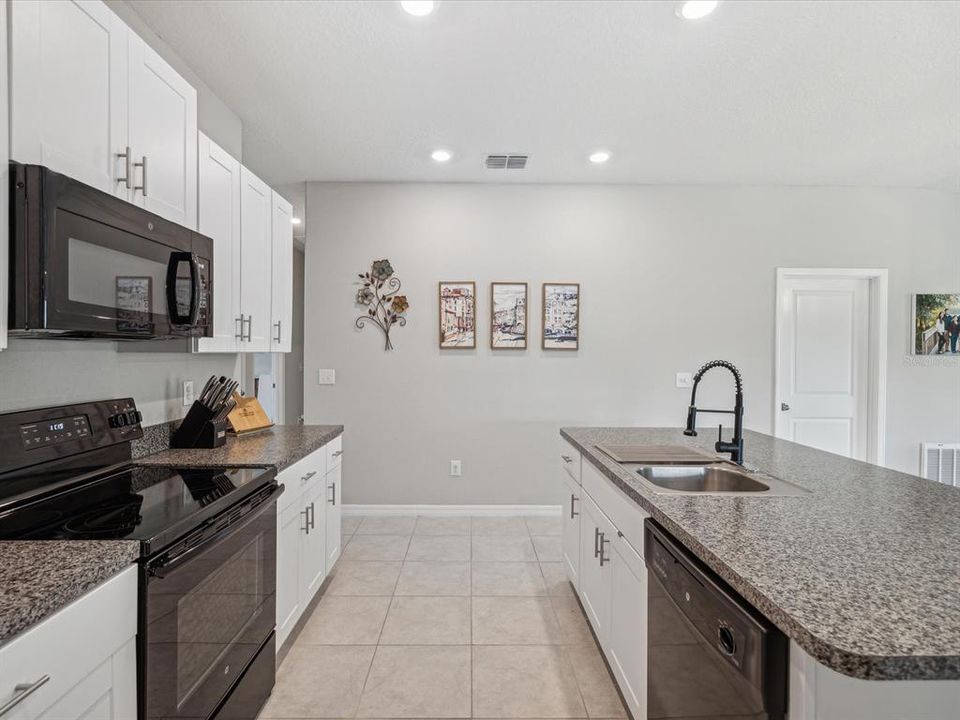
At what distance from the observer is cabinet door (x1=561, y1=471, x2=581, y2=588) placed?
247 centimetres

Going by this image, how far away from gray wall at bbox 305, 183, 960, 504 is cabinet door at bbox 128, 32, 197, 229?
209cm

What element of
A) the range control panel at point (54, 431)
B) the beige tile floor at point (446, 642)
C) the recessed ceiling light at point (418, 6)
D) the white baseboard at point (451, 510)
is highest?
the recessed ceiling light at point (418, 6)

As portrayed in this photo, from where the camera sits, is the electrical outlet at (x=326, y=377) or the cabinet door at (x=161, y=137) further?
the electrical outlet at (x=326, y=377)

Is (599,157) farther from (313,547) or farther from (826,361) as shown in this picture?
(313,547)

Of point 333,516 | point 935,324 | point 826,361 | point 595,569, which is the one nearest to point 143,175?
point 333,516

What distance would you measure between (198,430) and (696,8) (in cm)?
272

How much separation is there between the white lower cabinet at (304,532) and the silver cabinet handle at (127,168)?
3.68ft

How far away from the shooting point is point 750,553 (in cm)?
103

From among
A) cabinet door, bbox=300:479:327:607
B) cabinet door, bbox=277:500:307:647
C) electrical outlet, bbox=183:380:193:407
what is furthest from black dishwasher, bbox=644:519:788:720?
electrical outlet, bbox=183:380:193:407

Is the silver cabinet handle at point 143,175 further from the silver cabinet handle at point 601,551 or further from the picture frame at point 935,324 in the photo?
the picture frame at point 935,324

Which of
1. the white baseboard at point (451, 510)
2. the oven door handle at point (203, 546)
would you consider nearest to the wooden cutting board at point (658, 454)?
the oven door handle at point (203, 546)

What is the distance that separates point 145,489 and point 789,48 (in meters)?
3.13

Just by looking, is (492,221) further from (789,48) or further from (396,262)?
(789,48)

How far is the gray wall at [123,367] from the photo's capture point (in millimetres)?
1498
